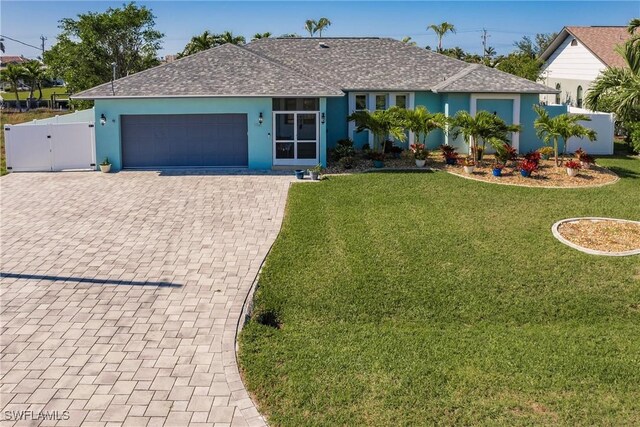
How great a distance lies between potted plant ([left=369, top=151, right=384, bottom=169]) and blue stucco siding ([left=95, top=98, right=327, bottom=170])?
2051 millimetres

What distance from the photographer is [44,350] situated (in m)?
8.67

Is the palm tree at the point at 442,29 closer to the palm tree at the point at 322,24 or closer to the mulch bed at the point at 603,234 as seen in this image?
the palm tree at the point at 322,24

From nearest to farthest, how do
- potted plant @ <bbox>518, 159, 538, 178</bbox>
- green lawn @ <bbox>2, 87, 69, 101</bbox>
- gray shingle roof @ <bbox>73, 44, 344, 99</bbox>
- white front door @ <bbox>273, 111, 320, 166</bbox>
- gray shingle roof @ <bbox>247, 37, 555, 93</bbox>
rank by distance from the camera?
potted plant @ <bbox>518, 159, 538, 178</bbox> → gray shingle roof @ <bbox>73, 44, 344, 99</bbox> → white front door @ <bbox>273, 111, 320, 166</bbox> → gray shingle roof @ <bbox>247, 37, 555, 93</bbox> → green lawn @ <bbox>2, 87, 69, 101</bbox>

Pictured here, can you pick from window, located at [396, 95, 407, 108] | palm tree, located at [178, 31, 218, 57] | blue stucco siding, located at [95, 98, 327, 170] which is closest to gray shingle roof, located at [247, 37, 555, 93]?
window, located at [396, 95, 407, 108]

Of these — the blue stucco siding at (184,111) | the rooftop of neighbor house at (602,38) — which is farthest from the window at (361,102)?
the rooftop of neighbor house at (602,38)

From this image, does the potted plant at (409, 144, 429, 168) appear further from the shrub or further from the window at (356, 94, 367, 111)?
the window at (356, 94, 367, 111)

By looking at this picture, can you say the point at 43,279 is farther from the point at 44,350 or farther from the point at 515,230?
the point at 515,230

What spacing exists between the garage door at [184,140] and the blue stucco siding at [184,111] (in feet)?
1.19

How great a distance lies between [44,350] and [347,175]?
14.4 m

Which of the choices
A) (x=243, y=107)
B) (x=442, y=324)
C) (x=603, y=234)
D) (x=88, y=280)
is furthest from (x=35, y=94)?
(x=442, y=324)

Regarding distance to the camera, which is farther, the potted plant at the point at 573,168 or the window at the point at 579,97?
the window at the point at 579,97

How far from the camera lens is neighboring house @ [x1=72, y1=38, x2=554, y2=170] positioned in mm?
22547

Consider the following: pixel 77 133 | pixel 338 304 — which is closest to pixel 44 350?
pixel 338 304

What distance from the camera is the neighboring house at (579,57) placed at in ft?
108
